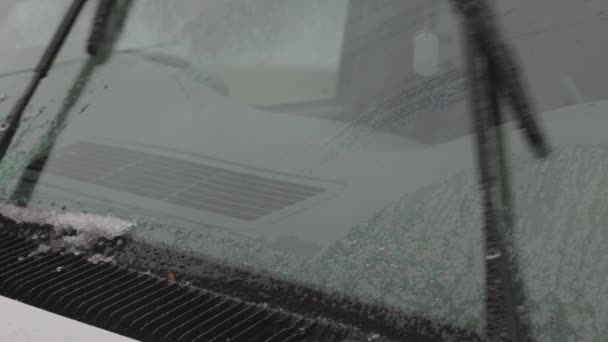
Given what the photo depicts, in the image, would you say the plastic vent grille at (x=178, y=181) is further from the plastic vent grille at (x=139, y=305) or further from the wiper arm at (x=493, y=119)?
the wiper arm at (x=493, y=119)

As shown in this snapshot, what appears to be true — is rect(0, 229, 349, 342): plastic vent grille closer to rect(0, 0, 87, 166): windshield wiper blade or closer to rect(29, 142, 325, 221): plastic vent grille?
rect(29, 142, 325, 221): plastic vent grille

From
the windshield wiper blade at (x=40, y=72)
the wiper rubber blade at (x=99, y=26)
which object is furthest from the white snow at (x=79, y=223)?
the wiper rubber blade at (x=99, y=26)

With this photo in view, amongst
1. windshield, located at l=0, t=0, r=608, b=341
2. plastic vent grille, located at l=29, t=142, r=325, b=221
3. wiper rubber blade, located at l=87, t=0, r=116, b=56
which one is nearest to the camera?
windshield, located at l=0, t=0, r=608, b=341

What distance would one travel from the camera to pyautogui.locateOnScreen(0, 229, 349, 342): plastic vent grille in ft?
4.71

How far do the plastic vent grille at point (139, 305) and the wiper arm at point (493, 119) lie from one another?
1.04 ft

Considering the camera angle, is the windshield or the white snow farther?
the white snow

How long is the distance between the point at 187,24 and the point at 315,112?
0.48 m

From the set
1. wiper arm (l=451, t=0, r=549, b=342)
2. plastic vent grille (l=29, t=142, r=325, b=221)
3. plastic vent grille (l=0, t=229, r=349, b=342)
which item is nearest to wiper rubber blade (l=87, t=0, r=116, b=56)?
plastic vent grille (l=29, t=142, r=325, b=221)

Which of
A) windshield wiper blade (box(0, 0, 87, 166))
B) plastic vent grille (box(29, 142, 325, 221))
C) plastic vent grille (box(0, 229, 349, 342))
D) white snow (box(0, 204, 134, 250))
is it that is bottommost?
plastic vent grille (box(0, 229, 349, 342))

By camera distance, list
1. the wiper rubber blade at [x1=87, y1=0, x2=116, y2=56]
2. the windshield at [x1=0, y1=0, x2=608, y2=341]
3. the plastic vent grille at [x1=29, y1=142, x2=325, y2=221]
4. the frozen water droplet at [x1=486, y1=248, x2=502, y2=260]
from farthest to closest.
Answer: the wiper rubber blade at [x1=87, y1=0, x2=116, y2=56]
the plastic vent grille at [x1=29, y1=142, x2=325, y2=221]
the windshield at [x1=0, y1=0, x2=608, y2=341]
the frozen water droplet at [x1=486, y1=248, x2=502, y2=260]

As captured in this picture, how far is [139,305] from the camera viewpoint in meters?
1.53

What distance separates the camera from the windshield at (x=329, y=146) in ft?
4.82

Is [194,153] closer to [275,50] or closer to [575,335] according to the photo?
[275,50]

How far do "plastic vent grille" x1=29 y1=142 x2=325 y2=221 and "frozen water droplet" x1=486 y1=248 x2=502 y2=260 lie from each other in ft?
1.49
